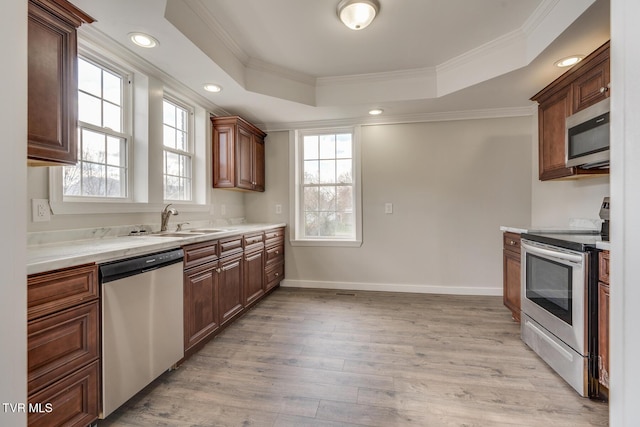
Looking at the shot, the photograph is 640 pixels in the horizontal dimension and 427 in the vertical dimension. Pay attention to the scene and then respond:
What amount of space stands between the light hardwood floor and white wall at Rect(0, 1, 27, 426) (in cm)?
132

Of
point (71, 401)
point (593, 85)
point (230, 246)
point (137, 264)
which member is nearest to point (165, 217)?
point (230, 246)

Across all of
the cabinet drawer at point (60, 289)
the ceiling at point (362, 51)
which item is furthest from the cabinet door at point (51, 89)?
the cabinet drawer at point (60, 289)

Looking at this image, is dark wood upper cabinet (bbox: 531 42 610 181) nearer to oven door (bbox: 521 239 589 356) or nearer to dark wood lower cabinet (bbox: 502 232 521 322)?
dark wood lower cabinet (bbox: 502 232 521 322)

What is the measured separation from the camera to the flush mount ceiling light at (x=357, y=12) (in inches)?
85.7

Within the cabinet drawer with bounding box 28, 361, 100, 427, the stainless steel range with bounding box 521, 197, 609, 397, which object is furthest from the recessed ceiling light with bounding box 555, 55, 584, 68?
the cabinet drawer with bounding box 28, 361, 100, 427

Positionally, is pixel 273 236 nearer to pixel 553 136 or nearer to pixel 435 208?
pixel 435 208

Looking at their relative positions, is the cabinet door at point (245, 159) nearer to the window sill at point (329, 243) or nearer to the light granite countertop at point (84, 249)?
the window sill at point (329, 243)

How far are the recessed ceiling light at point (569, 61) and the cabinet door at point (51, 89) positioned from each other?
350 cm

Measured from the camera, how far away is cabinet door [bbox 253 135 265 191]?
402 cm

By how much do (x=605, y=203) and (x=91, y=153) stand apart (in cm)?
378

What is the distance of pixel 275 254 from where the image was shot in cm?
395

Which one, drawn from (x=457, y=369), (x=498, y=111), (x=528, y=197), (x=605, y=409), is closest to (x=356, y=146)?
(x=498, y=111)

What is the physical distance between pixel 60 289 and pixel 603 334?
2792 millimetres

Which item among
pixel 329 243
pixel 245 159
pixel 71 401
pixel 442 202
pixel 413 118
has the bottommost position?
pixel 71 401
